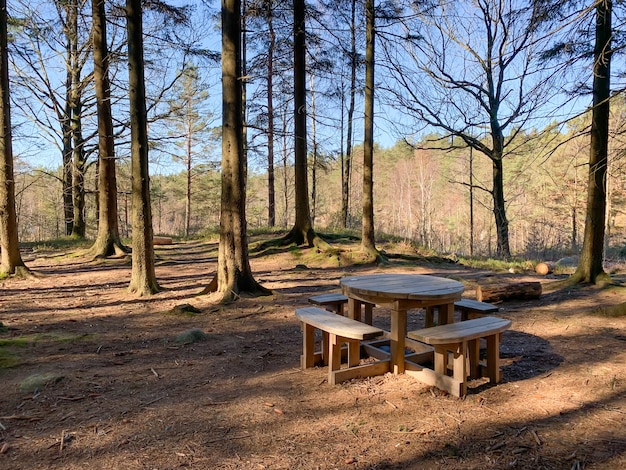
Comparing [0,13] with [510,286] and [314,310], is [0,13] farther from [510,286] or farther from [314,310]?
[510,286]

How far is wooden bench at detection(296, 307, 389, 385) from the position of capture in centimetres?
297

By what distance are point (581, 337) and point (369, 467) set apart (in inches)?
136

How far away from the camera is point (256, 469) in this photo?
209 centimetres

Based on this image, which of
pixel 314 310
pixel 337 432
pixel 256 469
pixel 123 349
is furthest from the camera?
pixel 123 349

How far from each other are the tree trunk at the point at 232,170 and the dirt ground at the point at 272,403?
1.09 metres

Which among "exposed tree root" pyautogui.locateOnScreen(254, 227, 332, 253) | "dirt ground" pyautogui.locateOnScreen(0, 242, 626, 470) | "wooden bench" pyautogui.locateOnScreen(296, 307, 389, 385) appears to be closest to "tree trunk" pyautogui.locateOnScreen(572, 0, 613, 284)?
"dirt ground" pyautogui.locateOnScreen(0, 242, 626, 470)

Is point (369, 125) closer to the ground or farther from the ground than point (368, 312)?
farther from the ground

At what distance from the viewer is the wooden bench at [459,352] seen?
2881mm

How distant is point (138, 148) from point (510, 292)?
641cm

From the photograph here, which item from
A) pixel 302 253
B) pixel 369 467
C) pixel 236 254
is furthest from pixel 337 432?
pixel 302 253

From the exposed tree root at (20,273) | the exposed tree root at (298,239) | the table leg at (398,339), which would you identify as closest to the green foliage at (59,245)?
the exposed tree root at (20,273)

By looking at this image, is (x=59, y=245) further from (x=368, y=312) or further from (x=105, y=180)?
(x=368, y=312)

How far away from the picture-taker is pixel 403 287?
3.47 meters

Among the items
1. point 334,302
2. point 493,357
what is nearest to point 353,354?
point 334,302
